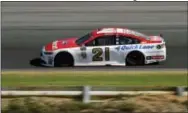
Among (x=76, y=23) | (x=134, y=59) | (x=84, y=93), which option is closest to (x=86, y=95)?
(x=84, y=93)

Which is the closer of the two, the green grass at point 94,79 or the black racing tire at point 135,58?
the green grass at point 94,79

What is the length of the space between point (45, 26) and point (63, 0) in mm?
4922

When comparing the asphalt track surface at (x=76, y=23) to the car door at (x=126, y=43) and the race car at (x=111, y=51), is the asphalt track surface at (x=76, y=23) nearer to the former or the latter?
the race car at (x=111, y=51)

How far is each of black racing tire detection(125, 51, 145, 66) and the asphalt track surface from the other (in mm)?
313

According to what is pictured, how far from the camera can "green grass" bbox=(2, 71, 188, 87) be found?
13.3 meters

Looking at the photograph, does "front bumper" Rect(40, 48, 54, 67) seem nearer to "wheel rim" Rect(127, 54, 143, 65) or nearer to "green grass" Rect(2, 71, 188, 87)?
"green grass" Rect(2, 71, 188, 87)

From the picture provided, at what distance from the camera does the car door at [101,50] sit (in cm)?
1775

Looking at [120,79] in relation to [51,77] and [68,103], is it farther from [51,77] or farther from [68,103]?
[68,103]

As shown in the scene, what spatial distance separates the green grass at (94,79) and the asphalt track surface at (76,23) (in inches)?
89.0

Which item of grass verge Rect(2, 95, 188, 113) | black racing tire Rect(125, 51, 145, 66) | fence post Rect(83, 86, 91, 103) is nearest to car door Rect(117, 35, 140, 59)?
black racing tire Rect(125, 51, 145, 66)

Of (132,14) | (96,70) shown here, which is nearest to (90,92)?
(96,70)

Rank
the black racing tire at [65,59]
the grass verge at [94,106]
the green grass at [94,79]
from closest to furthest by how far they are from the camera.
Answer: the grass verge at [94,106]
the green grass at [94,79]
the black racing tire at [65,59]

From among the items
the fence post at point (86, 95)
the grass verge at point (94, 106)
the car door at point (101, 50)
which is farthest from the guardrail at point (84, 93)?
the car door at point (101, 50)

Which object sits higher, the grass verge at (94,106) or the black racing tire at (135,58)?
the black racing tire at (135,58)
